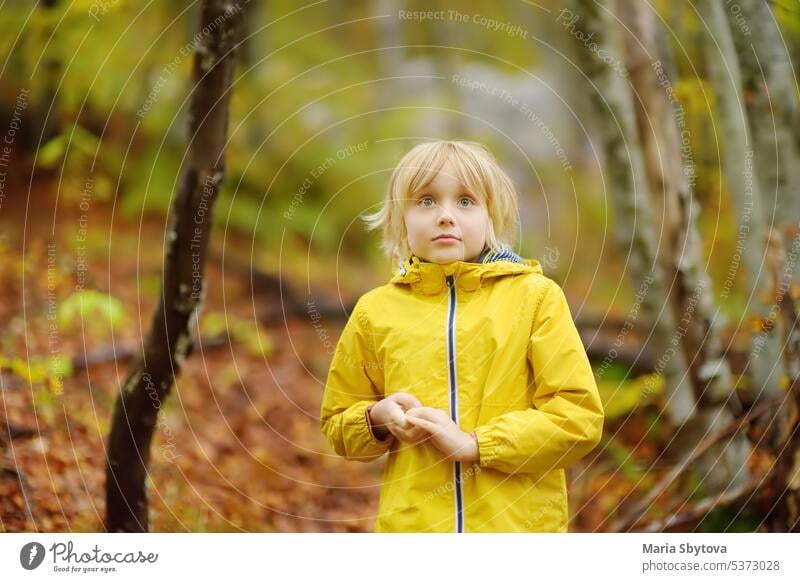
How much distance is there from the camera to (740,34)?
325cm

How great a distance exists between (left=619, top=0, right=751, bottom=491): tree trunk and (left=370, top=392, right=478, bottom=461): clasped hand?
6.08ft

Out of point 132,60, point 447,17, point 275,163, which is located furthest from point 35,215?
point 447,17

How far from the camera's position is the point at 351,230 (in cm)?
596

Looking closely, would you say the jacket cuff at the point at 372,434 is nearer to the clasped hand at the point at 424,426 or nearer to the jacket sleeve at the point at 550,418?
the clasped hand at the point at 424,426

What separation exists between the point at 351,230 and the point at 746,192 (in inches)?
123

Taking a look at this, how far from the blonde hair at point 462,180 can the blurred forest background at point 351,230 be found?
2.92 ft

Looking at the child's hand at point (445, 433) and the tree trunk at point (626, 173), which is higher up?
the tree trunk at point (626, 173)

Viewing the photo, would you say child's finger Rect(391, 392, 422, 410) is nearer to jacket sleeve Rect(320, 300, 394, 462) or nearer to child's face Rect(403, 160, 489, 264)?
jacket sleeve Rect(320, 300, 394, 462)

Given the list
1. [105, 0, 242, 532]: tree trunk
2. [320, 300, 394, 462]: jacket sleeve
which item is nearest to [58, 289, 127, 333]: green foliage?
[105, 0, 242, 532]: tree trunk

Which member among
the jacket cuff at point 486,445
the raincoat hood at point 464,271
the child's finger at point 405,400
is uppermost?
the raincoat hood at point 464,271

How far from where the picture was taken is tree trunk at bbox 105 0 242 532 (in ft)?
8.73

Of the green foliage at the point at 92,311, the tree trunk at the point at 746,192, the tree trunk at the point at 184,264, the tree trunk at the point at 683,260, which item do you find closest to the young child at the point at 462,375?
the tree trunk at the point at 184,264

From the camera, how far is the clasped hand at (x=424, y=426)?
2.02 metres
